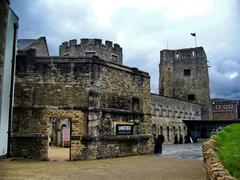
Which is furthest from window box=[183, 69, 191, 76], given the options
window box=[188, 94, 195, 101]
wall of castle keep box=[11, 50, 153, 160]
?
wall of castle keep box=[11, 50, 153, 160]

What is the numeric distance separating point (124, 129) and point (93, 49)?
17418mm

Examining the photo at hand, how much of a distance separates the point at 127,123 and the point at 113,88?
2.51 m

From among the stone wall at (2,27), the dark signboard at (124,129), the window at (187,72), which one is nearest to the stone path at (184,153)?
the dark signboard at (124,129)

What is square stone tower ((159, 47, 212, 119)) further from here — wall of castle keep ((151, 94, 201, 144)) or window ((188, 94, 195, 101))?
wall of castle keep ((151, 94, 201, 144))

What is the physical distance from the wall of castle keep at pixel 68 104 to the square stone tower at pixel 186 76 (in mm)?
33631

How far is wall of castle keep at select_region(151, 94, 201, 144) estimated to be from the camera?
36.7 meters

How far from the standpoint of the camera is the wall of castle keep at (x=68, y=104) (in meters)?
17.0

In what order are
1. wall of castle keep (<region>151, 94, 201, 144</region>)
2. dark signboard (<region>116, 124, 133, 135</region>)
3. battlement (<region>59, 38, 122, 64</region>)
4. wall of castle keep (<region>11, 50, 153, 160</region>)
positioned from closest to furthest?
wall of castle keep (<region>11, 50, 153, 160</region>)
dark signboard (<region>116, 124, 133, 135</region>)
battlement (<region>59, 38, 122, 64</region>)
wall of castle keep (<region>151, 94, 201, 144</region>)

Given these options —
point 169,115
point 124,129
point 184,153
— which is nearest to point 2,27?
point 124,129

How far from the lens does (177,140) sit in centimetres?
4019

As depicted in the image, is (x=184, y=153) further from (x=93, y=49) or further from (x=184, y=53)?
(x=184, y=53)

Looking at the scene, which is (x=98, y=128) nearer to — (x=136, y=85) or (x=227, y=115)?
(x=136, y=85)

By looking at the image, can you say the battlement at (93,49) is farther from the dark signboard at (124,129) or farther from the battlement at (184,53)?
the battlement at (184,53)

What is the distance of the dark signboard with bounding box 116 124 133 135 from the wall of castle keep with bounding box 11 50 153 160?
0.28m
